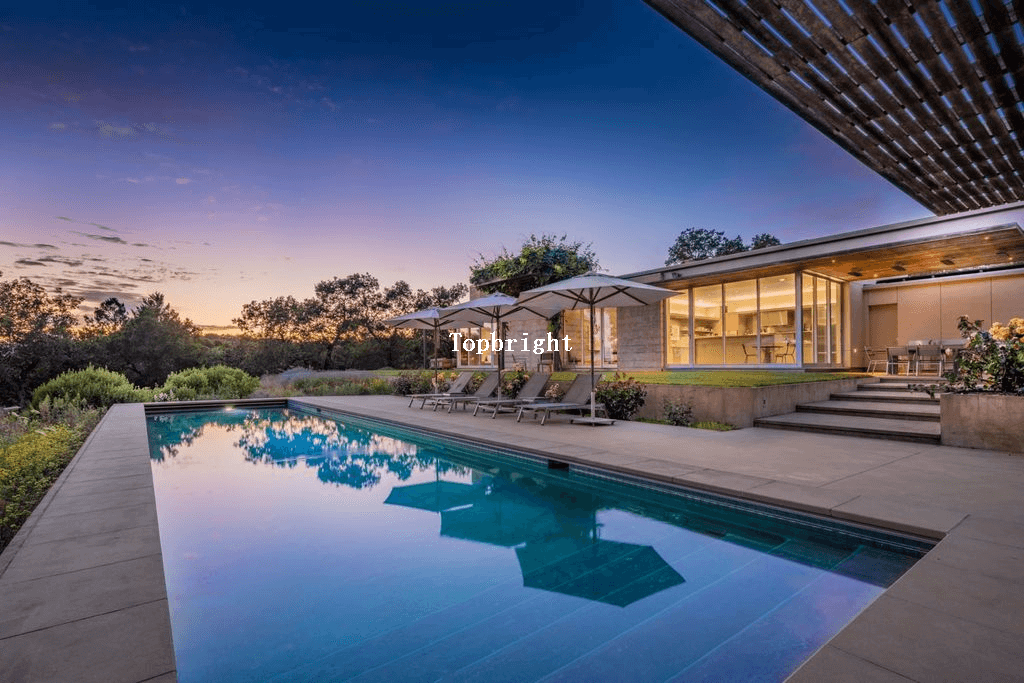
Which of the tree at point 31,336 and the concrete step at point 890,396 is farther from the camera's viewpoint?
the tree at point 31,336

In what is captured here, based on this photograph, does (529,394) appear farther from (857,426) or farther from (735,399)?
(857,426)

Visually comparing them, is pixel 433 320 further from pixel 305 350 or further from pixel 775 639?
pixel 305 350

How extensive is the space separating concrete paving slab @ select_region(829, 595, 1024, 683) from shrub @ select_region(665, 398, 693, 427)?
22.3ft

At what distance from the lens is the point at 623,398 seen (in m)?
9.95

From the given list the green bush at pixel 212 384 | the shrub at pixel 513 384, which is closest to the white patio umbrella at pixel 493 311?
the shrub at pixel 513 384

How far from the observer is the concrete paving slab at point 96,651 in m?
1.76

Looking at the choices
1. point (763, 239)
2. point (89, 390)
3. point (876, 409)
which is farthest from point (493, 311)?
point (763, 239)

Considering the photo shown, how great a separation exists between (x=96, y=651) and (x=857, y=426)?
350 inches

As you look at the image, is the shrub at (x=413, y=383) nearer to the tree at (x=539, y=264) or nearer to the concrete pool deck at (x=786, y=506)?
the tree at (x=539, y=264)

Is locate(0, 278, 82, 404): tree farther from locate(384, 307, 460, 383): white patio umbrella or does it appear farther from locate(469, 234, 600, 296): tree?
locate(469, 234, 600, 296): tree

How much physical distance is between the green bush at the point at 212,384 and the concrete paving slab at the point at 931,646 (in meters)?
18.1

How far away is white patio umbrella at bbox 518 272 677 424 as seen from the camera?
350 inches

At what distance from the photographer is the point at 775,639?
8.36 ft

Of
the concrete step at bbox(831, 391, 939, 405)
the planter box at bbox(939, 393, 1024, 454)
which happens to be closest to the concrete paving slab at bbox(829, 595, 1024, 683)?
the planter box at bbox(939, 393, 1024, 454)
